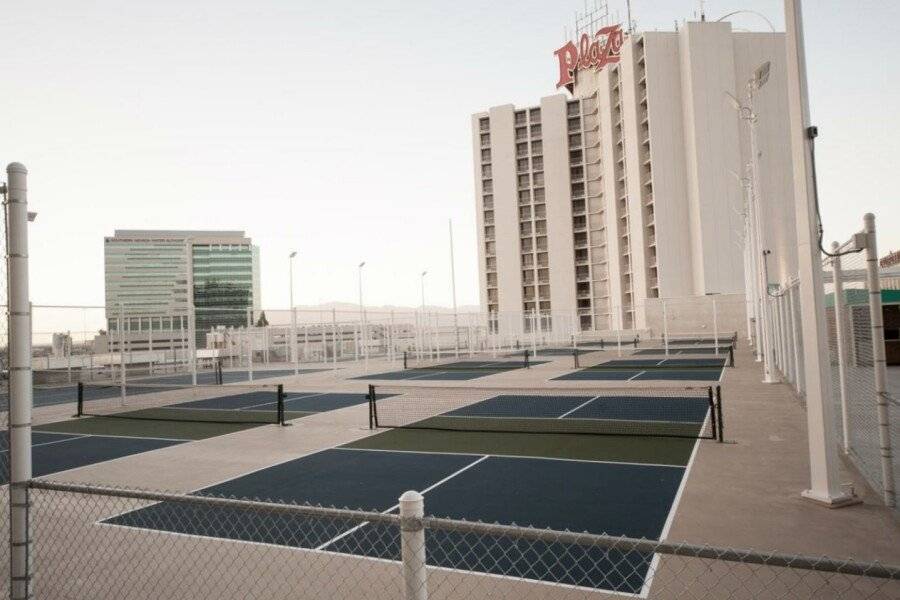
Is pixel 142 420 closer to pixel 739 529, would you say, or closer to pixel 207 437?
→ pixel 207 437

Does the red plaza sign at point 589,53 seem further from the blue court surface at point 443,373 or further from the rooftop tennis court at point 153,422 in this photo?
the rooftop tennis court at point 153,422

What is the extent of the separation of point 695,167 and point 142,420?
59969mm

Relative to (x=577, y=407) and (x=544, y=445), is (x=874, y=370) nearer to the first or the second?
(x=544, y=445)

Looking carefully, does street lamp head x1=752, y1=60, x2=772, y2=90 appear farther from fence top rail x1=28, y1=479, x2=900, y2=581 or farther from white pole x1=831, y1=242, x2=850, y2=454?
fence top rail x1=28, y1=479, x2=900, y2=581

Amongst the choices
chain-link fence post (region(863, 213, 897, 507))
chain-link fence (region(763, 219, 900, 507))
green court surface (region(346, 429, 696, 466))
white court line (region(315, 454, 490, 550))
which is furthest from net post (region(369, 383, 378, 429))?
chain-link fence post (region(863, 213, 897, 507))

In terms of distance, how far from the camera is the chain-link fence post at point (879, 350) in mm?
6902

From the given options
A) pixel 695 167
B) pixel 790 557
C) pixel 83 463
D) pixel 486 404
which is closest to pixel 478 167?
pixel 695 167

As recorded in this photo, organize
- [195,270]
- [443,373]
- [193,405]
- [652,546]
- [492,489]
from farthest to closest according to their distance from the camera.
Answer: [195,270] → [443,373] → [193,405] → [492,489] → [652,546]

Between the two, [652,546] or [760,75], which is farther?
[760,75]

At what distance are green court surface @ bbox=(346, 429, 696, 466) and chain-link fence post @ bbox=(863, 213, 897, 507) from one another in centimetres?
323

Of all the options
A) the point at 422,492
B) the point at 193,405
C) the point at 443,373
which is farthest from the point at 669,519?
the point at 443,373

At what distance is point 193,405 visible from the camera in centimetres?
2136

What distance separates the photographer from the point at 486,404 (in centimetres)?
1867

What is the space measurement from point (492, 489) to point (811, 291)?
15.4 feet
